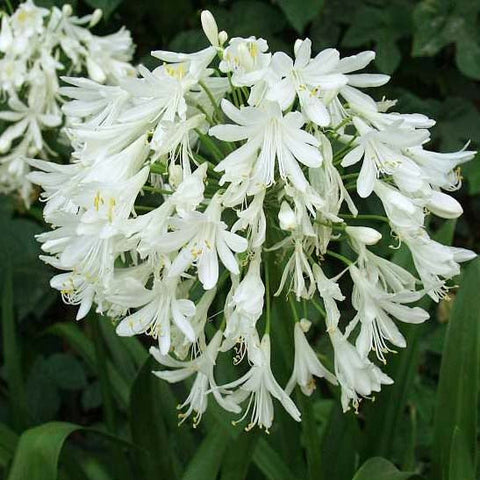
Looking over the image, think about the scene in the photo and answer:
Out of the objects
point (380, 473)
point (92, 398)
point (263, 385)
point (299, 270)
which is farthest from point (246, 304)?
point (92, 398)

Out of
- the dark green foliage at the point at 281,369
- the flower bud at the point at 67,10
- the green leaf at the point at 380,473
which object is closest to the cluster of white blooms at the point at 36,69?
the flower bud at the point at 67,10

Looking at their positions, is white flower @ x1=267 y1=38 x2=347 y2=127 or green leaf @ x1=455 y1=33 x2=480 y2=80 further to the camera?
green leaf @ x1=455 y1=33 x2=480 y2=80

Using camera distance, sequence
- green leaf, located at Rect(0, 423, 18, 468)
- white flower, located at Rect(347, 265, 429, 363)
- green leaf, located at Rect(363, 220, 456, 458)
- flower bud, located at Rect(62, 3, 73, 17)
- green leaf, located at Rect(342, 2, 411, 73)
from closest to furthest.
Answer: white flower, located at Rect(347, 265, 429, 363) < green leaf, located at Rect(0, 423, 18, 468) < green leaf, located at Rect(363, 220, 456, 458) < flower bud, located at Rect(62, 3, 73, 17) < green leaf, located at Rect(342, 2, 411, 73)

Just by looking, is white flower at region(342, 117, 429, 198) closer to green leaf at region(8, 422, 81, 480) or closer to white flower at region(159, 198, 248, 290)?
white flower at region(159, 198, 248, 290)

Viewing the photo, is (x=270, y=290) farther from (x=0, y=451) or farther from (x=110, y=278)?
(x=0, y=451)

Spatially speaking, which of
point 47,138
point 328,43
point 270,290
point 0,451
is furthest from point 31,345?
point 270,290

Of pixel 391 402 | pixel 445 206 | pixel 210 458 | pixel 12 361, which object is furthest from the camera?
pixel 12 361

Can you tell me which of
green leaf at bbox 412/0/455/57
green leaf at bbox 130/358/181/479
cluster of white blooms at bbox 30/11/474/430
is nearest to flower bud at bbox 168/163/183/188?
cluster of white blooms at bbox 30/11/474/430

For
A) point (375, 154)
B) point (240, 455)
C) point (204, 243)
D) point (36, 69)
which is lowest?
point (240, 455)

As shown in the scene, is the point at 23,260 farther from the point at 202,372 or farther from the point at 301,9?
the point at 202,372
